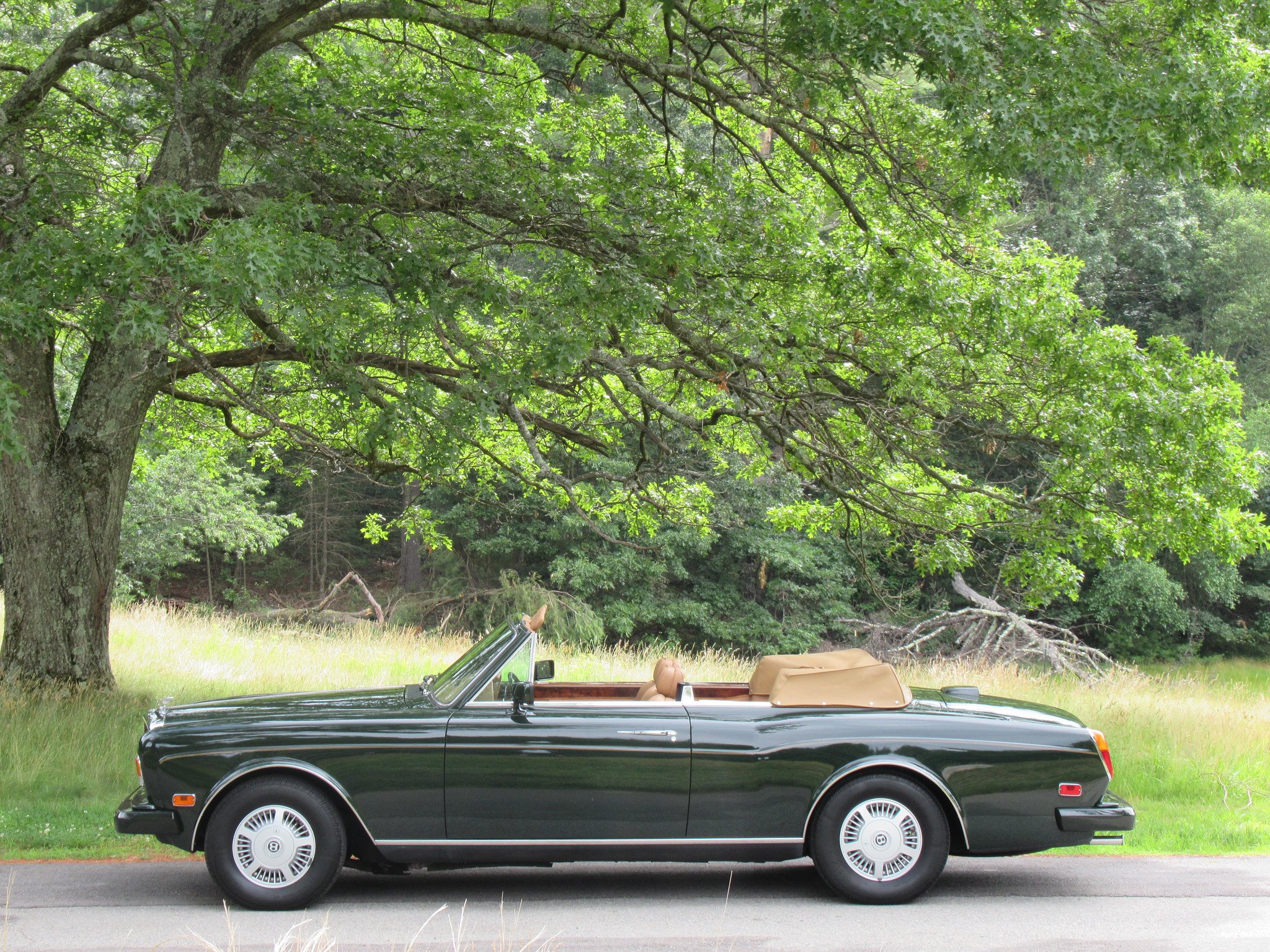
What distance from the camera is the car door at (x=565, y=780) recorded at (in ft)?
18.5

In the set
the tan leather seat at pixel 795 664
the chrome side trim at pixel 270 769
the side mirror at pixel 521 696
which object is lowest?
the chrome side trim at pixel 270 769

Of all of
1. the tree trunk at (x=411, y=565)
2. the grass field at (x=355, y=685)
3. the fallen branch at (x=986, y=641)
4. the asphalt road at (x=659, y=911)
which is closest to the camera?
the asphalt road at (x=659, y=911)

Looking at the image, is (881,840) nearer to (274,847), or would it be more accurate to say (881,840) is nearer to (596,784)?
(596,784)

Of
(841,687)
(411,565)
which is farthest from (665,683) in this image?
(411,565)

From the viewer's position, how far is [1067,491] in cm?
1041

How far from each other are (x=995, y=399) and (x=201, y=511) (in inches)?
707

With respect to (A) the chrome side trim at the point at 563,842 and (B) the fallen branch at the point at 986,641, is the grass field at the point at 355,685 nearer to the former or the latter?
(B) the fallen branch at the point at 986,641

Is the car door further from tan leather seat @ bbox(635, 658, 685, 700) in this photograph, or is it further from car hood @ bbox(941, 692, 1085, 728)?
car hood @ bbox(941, 692, 1085, 728)

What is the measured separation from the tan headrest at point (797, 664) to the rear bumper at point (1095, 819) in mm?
1250

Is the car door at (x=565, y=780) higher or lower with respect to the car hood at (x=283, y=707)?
lower

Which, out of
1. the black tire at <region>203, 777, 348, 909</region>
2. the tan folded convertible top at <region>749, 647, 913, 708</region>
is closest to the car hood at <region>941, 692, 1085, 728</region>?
the tan folded convertible top at <region>749, 647, 913, 708</region>

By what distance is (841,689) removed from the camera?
6.10 m

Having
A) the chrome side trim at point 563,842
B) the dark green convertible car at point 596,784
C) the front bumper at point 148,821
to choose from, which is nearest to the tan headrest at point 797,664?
the dark green convertible car at point 596,784

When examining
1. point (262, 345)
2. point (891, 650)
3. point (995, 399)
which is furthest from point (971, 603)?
point (262, 345)
